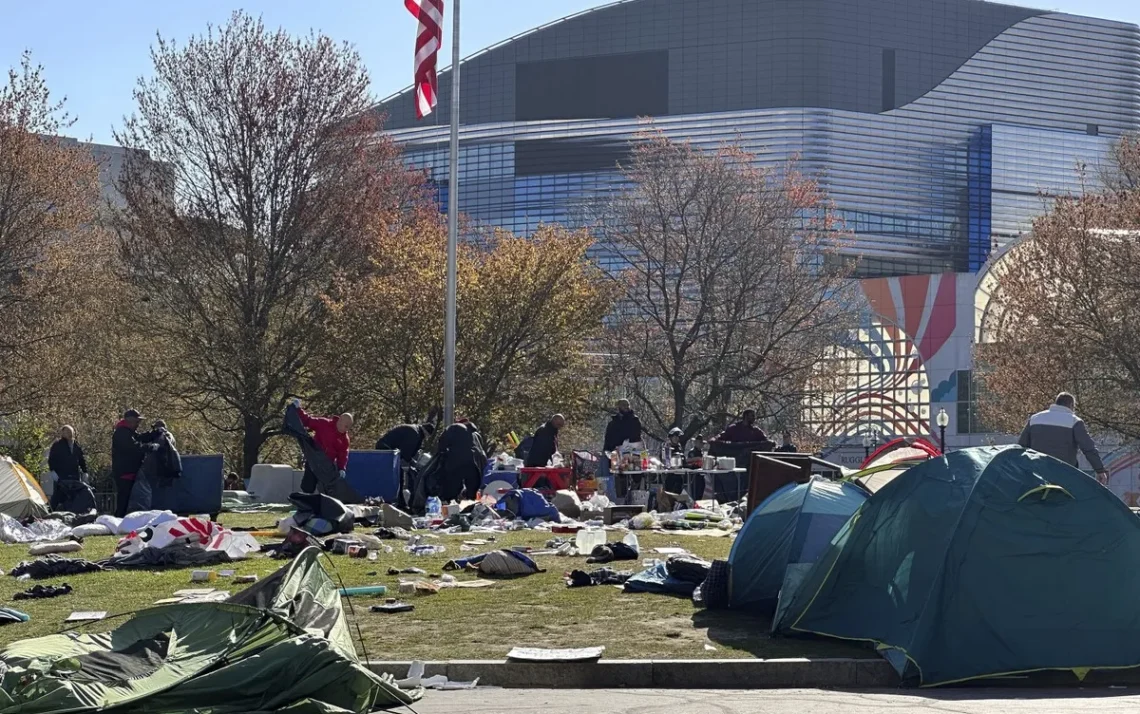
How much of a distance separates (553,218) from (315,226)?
88.2 metres

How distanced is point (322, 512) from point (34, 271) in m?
22.7

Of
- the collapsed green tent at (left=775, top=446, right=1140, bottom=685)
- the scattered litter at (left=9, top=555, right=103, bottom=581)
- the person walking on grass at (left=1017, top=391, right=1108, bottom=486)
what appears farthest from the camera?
the person walking on grass at (left=1017, top=391, right=1108, bottom=486)

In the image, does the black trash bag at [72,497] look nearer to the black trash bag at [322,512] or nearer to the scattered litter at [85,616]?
the black trash bag at [322,512]

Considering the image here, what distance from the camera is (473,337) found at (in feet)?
129

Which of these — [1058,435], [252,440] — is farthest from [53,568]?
[252,440]

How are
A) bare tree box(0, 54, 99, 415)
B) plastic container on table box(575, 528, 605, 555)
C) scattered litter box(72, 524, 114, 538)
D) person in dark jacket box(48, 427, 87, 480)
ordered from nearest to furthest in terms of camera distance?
plastic container on table box(575, 528, 605, 555)
scattered litter box(72, 524, 114, 538)
person in dark jacket box(48, 427, 87, 480)
bare tree box(0, 54, 99, 415)

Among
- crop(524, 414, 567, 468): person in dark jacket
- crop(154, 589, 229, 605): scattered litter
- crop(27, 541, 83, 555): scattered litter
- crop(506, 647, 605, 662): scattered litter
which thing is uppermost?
crop(524, 414, 567, 468): person in dark jacket

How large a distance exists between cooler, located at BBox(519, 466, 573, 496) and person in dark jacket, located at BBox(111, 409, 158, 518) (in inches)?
265

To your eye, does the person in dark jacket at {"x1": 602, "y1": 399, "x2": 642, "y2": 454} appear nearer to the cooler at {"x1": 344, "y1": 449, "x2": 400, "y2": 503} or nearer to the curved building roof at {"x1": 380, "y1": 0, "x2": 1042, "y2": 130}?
the cooler at {"x1": 344, "y1": 449, "x2": 400, "y2": 503}

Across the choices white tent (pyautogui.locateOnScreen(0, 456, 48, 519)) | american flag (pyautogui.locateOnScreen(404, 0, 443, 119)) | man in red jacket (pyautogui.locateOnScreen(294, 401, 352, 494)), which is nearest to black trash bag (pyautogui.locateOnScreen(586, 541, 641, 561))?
man in red jacket (pyautogui.locateOnScreen(294, 401, 352, 494))

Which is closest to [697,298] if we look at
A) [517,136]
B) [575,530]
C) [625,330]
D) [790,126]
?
[625,330]

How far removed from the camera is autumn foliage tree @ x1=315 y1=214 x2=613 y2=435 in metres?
38.7

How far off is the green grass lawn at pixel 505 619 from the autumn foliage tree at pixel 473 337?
22.8m

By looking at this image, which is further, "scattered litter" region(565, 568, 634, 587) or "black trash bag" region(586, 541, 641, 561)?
"black trash bag" region(586, 541, 641, 561)
